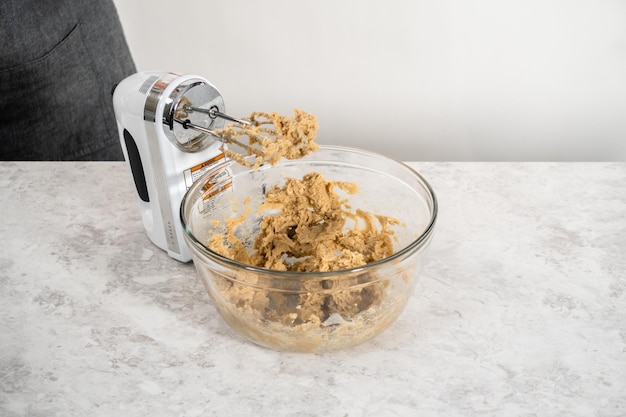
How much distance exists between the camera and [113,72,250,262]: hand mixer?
864 mm

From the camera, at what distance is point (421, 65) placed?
1.54 m

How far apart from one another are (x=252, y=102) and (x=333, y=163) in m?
0.78

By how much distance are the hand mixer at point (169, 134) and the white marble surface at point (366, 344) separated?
0.11 metres

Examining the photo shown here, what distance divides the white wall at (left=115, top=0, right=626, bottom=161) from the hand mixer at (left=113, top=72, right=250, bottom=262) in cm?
71

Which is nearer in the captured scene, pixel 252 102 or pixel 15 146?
pixel 15 146

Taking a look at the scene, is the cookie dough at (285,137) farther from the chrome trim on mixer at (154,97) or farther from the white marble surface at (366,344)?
the white marble surface at (366,344)

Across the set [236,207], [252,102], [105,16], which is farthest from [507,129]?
[105,16]

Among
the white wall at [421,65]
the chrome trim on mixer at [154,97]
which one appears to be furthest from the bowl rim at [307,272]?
the white wall at [421,65]

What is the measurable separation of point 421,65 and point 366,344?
0.91 metres

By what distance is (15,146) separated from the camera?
4.85ft

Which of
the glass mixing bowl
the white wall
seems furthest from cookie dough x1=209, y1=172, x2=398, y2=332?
the white wall

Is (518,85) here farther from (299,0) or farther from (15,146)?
(15,146)

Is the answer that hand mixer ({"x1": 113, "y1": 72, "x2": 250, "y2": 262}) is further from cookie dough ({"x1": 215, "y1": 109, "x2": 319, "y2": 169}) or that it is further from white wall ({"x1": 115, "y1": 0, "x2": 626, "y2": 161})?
white wall ({"x1": 115, "y1": 0, "x2": 626, "y2": 161})

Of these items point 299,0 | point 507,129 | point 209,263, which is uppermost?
point 299,0
